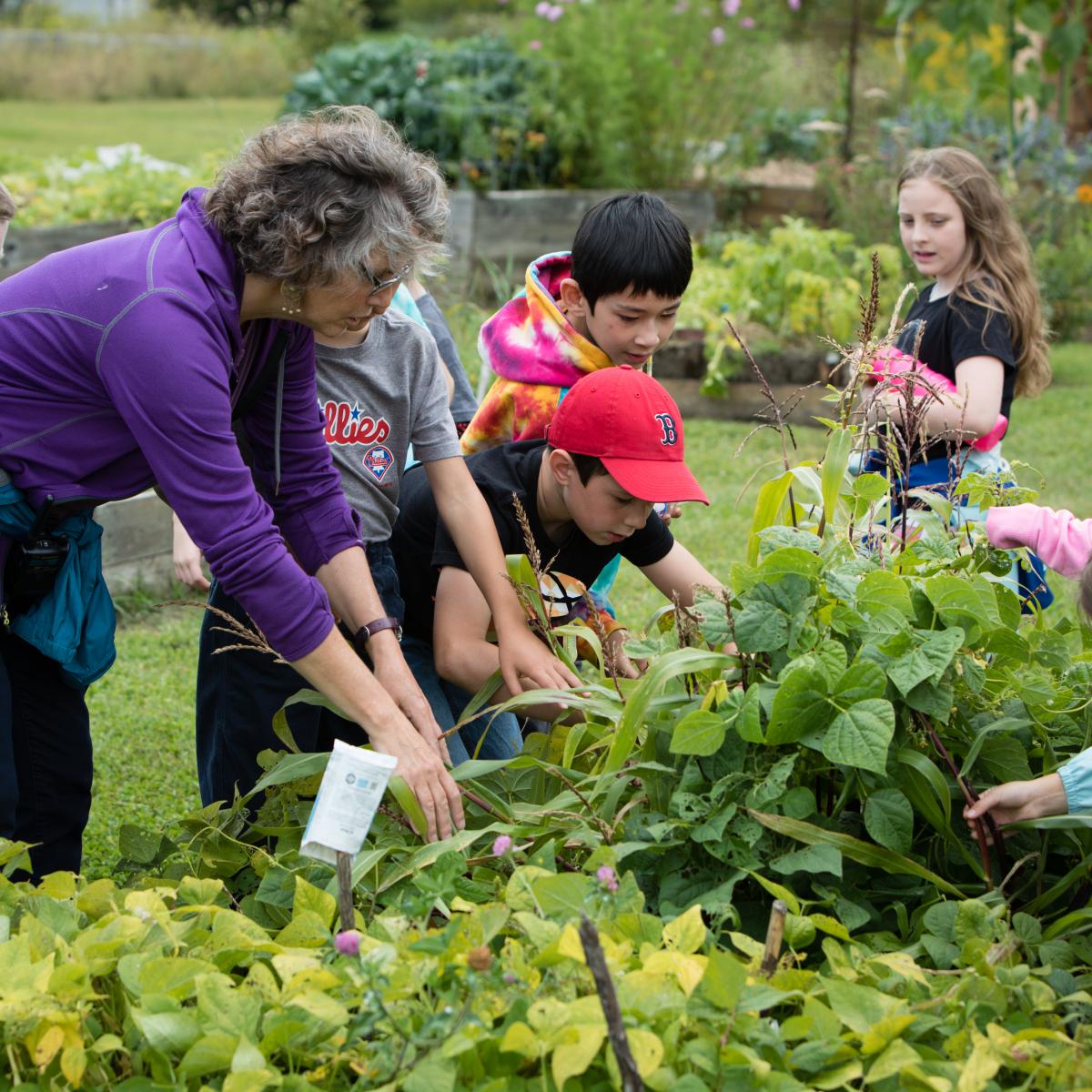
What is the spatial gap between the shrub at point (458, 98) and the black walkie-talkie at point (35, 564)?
7078 millimetres

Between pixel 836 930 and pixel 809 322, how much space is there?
253 inches

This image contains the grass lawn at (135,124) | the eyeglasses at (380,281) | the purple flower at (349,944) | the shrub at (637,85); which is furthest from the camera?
the grass lawn at (135,124)

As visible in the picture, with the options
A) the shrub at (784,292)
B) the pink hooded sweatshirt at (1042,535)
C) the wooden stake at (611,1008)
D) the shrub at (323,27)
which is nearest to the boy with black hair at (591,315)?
the pink hooded sweatshirt at (1042,535)

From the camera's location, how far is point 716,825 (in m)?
1.80

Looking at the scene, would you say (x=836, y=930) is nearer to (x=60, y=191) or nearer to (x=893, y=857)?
(x=893, y=857)

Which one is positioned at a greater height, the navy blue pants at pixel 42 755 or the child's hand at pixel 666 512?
the child's hand at pixel 666 512

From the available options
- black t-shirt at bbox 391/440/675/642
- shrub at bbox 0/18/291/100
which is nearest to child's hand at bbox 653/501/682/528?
black t-shirt at bbox 391/440/675/642

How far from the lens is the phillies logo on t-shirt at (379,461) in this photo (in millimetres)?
2752

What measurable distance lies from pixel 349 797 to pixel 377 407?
124cm

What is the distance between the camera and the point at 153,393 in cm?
192

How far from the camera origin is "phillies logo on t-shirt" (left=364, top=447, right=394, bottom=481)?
108 inches

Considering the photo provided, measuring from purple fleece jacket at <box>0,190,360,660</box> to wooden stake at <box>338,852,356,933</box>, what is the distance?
0.41m

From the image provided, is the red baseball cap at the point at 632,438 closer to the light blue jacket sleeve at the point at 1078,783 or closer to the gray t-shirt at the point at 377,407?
the gray t-shirt at the point at 377,407

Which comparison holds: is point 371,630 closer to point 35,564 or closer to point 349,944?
point 35,564
